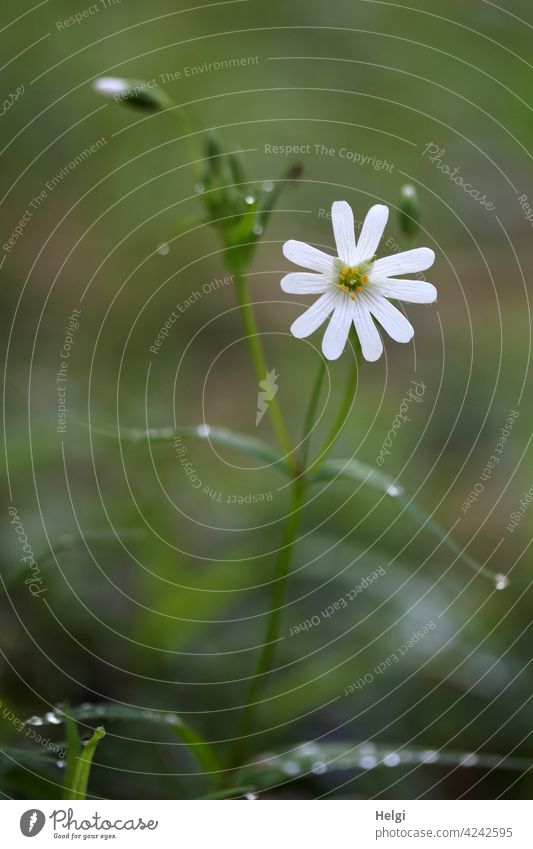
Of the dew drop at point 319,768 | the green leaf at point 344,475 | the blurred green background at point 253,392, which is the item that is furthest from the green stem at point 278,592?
the blurred green background at point 253,392

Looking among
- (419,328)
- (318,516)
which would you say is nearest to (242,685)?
(318,516)

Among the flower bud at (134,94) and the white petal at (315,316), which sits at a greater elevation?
the flower bud at (134,94)

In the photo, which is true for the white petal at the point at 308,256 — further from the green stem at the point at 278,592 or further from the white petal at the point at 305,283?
the green stem at the point at 278,592

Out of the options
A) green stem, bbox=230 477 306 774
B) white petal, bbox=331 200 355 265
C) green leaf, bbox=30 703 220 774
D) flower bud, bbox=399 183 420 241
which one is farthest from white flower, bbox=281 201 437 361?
green leaf, bbox=30 703 220 774

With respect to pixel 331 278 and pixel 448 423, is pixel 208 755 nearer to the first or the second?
pixel 331 278

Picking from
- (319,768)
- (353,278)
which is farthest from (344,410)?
(319,768)
